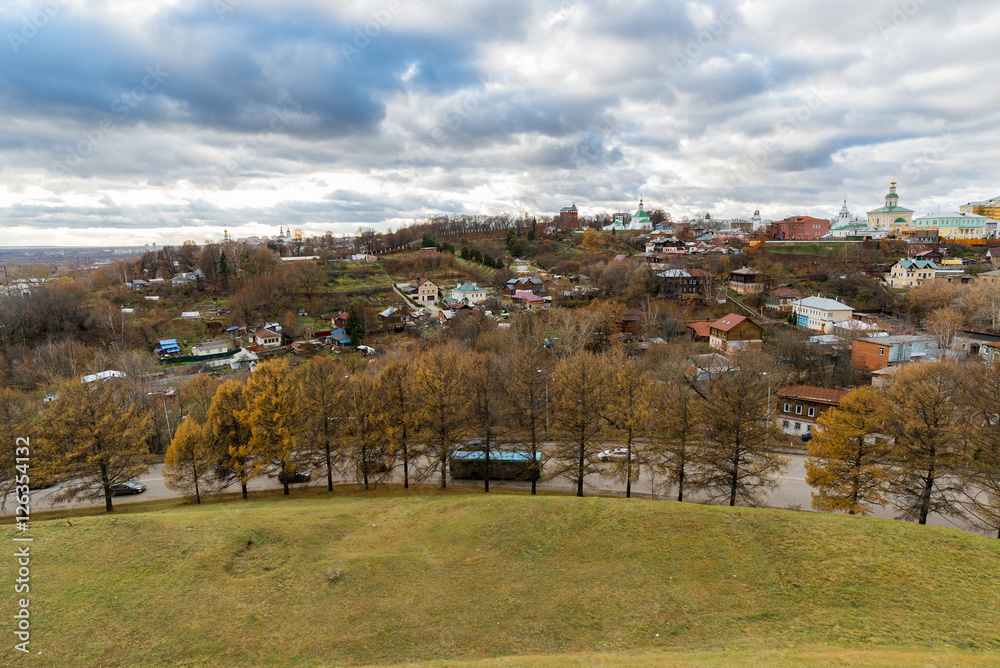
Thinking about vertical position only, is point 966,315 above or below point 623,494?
above

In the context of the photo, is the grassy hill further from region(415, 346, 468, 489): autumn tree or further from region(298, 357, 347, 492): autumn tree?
region(298, 357, 347, 492): autumn tree

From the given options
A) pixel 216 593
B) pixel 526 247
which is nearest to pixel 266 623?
pixel 216 593

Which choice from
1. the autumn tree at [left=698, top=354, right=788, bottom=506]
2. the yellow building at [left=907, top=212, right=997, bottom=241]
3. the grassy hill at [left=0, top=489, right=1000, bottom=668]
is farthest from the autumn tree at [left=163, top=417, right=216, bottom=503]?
the yellow building at [left=907, top=212, right=997, bottom=241]

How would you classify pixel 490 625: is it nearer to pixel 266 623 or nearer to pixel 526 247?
pixel 266 623

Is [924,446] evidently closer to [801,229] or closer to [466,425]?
[466,425]

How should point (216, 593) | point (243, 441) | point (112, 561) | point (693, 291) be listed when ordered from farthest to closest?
point (693, 291) → point (243, 441) → point (112, 561) → point (216, 593)

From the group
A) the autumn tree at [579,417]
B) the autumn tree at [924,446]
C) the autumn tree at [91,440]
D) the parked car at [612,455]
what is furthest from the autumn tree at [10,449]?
the autumn tree at [924,446]
